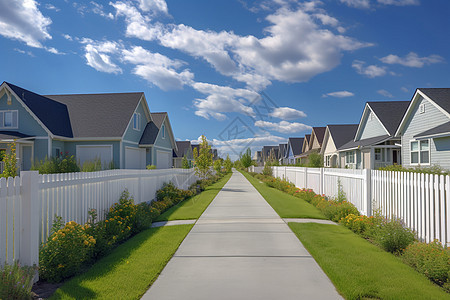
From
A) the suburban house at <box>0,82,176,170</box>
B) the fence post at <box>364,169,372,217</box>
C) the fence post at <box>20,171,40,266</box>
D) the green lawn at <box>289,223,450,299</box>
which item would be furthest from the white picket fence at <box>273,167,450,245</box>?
the suburban house at <box>0,82,176,170</box>

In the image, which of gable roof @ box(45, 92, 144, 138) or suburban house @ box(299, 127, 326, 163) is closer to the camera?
gable roof @ box(45, 92, 144, 138)

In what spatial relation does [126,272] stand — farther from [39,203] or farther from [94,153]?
[94,153]

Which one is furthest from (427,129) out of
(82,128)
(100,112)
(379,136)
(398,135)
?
(82,128)

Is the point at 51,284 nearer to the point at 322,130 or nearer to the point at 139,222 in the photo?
the point at 139,222

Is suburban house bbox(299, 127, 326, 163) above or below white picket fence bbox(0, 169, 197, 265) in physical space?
above

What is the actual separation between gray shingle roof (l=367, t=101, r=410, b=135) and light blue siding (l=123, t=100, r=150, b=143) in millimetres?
19890

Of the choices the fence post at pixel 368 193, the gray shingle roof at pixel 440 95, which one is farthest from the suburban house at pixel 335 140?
the fence post at pixel 368 193

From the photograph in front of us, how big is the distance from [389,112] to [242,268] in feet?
82.3

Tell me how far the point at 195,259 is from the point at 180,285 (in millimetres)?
1170

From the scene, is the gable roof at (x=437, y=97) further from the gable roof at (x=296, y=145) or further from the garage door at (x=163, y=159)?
the gable roof at (x=296, y=145)

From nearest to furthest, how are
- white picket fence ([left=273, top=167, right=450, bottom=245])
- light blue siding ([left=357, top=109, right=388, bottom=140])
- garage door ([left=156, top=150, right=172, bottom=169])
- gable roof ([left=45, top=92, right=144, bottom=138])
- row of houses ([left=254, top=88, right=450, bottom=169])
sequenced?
1. white picket fence ([left=273, top=167, right=450, bottom=245])
2. row of houses ([left=254, top=88, right=450, bottom=169])
3. gable roof ([left=45, top=92, right=144, bottom=138])
4. light blue siding ([left=357, top=109, right=388, bottom=140])
5. garage door ([left=156, top=150, right=172, bottom=169])

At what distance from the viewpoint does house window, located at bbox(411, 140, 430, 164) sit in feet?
59.3

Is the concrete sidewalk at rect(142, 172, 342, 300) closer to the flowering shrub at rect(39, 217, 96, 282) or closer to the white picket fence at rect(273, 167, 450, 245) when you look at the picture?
the flowering shrub at rect(39, 217, 96, 282)

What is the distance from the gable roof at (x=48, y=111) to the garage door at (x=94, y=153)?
54.0 inches
